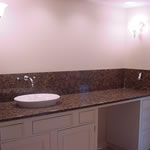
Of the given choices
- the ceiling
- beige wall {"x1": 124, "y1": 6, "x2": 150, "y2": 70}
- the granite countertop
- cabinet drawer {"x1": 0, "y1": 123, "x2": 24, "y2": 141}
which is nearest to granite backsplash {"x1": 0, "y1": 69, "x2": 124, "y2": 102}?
the granite countertop

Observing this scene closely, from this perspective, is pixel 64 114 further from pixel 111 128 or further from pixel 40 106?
pixel 111 128

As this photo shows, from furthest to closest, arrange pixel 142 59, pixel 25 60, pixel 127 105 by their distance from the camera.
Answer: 1. pixel 142 59
2. pixel 127 105
3. pixel 25 60

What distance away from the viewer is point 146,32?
3.04 m

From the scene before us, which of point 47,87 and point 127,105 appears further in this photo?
point 127,105

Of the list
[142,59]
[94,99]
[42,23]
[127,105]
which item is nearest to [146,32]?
[142,59]

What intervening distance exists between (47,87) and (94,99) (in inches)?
24.1

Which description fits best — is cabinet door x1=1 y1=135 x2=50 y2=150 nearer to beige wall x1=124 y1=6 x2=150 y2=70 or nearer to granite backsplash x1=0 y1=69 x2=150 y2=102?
granite backsplash x1=0 y1=69 x2=150 y2=102

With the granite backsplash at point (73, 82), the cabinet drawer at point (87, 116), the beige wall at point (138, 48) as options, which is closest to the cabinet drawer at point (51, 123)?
the cabinet drawer at point (87, 116)

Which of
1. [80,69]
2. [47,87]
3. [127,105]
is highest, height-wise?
[80,69]

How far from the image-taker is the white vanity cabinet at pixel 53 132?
6.04 feet

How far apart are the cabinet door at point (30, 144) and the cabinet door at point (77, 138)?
0.17m

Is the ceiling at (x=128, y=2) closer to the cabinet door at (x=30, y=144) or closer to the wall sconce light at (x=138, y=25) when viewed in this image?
the wall sconce light at (x=138, y=25)

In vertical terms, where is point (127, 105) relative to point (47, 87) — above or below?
below

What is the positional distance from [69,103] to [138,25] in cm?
167
